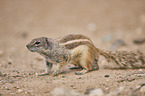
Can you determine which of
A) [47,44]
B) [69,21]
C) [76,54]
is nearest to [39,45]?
[47,44]

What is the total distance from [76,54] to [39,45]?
104 centimetres

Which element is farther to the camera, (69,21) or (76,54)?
(69,21)

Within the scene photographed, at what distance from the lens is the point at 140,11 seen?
1316 centimetres

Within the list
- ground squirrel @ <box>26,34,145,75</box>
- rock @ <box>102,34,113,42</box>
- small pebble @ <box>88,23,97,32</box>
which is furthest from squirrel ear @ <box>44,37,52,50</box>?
small pebble @ <box>88,23,97,32</box>

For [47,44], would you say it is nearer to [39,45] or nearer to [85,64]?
[39,45]

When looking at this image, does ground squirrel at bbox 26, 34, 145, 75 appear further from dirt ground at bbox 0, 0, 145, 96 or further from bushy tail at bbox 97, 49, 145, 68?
dirt ground at bbox 0, 0, 145, 96

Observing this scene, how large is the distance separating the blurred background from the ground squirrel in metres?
5.65

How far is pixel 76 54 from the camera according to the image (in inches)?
213

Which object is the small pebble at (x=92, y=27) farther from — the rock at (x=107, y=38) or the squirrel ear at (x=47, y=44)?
the squirrel ear at (x=47, y=44)

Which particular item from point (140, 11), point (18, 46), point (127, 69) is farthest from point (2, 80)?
point (140, 11)

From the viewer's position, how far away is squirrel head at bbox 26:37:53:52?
5031 millimetres

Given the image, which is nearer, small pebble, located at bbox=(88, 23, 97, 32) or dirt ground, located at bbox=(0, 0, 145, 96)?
dirt ground, located at bbox=(0, 0, 145, 96)

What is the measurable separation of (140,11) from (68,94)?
37.3ft

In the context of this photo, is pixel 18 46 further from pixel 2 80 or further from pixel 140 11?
pixel 140 11
